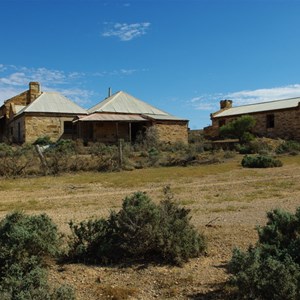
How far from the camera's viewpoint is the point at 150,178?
50.9 feet

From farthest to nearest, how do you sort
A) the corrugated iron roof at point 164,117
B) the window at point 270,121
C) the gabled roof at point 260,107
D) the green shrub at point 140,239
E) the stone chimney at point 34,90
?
1. the stone chimney at point 34,90
2. the window at point 270,121
3. the gabled roof at point 260,107
4. the corrugated iron roof at point 164,117
5. the green shrub at point 140,239

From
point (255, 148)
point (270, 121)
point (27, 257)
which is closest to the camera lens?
point (27, 257)

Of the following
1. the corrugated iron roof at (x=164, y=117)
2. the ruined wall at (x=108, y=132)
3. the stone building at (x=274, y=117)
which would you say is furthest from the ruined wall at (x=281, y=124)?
the ruined wall at (x=108, y=132)

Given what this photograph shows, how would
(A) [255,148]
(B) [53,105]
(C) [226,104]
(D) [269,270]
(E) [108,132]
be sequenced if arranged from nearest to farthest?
(D) [269,270], (A) [255,148], (E) [108,132], (B) [53,105], (C) [226,104]

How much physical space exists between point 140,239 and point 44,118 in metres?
28.6

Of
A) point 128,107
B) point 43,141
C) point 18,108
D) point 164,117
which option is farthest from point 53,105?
point 164,117

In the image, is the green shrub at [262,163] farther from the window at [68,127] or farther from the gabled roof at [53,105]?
the gabled roof at [53,105]

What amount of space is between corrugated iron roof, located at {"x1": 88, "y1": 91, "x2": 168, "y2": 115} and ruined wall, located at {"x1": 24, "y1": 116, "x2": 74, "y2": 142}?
3.05 m

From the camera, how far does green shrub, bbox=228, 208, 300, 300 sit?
3454 mm

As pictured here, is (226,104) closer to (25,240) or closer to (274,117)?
(274,117)

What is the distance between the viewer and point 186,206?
30.3 ft

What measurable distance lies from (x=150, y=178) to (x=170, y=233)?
10.5 meters

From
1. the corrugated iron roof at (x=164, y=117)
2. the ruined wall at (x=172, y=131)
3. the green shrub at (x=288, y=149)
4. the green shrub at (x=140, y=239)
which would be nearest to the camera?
the green shrub at (x=140, y=239)

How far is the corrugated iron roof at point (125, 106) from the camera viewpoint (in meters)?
34.3
